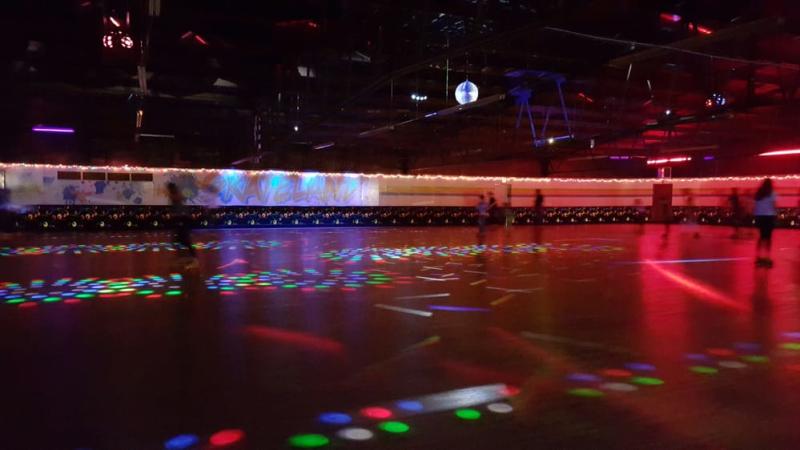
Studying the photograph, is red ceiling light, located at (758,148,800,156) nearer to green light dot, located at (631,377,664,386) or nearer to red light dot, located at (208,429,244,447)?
green light dot, located at (631,377,664,386)

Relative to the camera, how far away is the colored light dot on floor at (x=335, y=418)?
2332mm

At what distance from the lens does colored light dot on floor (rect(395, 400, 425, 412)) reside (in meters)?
2.47

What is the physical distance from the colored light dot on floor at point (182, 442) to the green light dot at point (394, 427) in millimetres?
764

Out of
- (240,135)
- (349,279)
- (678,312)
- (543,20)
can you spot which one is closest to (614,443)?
(678,312)

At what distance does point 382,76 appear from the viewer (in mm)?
7652

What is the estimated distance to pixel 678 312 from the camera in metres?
4.63

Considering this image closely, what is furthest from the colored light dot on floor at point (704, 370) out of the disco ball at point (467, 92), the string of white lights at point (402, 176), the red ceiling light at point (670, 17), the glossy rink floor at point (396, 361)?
the string of white lights at point (402, 176)

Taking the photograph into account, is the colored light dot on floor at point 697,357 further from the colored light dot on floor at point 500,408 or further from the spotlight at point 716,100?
the spotlight at point 716,100

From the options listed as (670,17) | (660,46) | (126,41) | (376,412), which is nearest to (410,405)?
(376,412)

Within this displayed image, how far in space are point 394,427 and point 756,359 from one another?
2.49 m

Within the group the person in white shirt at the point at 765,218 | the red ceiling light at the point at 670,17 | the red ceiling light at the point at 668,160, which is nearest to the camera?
the red ceiling light at the point at 670,17

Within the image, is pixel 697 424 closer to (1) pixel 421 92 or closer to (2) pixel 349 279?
(2) pixel 349 279

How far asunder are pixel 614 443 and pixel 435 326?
2012 millimetres

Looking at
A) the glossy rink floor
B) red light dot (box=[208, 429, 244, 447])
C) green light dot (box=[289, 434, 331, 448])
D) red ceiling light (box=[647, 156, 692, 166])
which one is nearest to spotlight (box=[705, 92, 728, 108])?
the glossy rink floor
